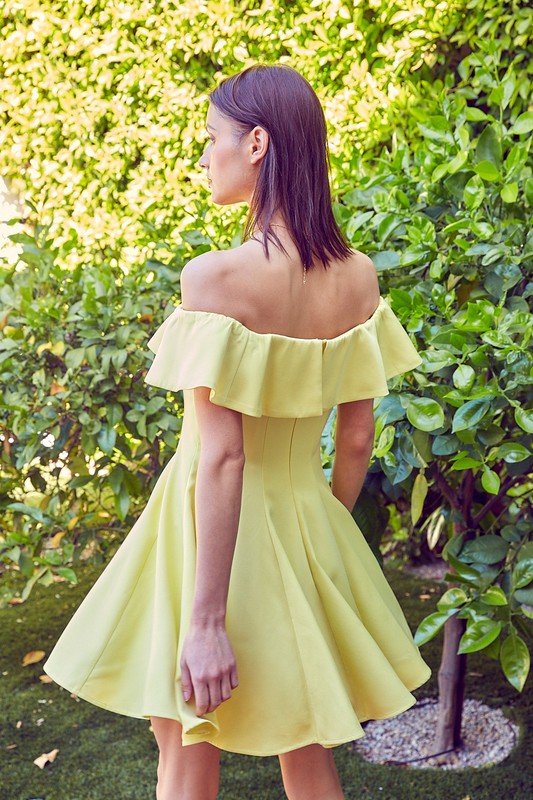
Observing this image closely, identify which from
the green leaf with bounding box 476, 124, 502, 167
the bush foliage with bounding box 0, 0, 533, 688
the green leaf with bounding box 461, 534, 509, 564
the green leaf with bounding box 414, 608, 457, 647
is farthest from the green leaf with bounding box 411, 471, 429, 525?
the green leaf with bounding box 476, 124, 502, 167

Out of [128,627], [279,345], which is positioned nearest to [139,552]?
[128,627]

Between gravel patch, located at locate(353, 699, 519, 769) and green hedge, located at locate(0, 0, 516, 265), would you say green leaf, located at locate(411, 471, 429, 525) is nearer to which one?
gravel patch, located at locate(353, 699, 519, 769)

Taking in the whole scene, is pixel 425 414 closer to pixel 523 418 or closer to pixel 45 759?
pixel 523 418

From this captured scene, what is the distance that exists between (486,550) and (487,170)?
2.89ft

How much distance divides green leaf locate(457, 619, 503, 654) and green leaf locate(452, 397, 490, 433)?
438mm

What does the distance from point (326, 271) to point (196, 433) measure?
1.18ft

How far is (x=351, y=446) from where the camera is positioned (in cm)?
181

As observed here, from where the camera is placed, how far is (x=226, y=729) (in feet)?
4.82

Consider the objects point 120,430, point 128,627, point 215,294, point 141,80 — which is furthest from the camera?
point 141,80

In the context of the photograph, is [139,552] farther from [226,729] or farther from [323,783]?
[323,783]

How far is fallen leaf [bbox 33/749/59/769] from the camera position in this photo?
279 centimetres

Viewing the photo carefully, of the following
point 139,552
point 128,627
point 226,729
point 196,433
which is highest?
point 196,433

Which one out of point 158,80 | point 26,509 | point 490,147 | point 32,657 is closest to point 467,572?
point 490,147

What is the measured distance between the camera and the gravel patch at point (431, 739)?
2.79 meters
